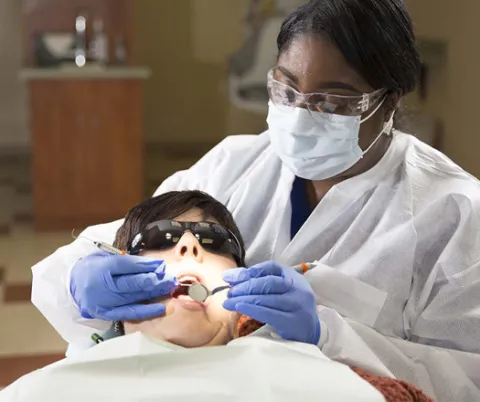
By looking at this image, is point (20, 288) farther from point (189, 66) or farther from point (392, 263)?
point (189, 66)

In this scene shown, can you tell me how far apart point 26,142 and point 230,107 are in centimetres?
148

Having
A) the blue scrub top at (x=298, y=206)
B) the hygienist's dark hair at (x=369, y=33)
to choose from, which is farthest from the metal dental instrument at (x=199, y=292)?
the hygienist's dark hair at (x=369, y=33)

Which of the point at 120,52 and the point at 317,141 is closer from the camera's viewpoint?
the point at 317,141

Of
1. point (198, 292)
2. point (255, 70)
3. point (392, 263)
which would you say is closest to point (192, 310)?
point (198, 292)

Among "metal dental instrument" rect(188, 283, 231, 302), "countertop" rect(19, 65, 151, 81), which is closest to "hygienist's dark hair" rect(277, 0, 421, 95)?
"metal dental instrument" rect(188, 283, 231, 302)

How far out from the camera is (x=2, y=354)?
2695mm

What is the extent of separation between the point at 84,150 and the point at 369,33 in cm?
285

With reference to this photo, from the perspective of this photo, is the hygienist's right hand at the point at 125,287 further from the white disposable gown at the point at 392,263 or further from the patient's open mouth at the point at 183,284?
the white disposable gown at the point at 392,263

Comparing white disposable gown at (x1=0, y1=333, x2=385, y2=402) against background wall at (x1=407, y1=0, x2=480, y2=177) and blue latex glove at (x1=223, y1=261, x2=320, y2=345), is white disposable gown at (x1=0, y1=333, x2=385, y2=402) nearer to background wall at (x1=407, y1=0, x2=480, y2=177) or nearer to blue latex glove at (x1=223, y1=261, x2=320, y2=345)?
blue latex glove at (x1=223, y1=261, x2=320, y2=345)

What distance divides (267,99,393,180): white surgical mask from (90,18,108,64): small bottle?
9.89 feet

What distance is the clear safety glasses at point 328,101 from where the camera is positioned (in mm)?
1500

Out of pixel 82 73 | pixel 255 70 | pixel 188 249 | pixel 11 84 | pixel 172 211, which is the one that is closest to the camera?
pixel 188 249

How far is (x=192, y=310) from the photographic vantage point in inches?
50.6

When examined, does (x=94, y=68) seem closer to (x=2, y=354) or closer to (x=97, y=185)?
(x=97, y=185)
